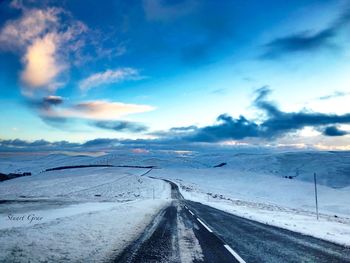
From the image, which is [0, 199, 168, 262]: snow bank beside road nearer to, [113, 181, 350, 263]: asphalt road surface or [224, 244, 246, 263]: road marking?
[113, 181, 350, 263]: asphalt road surface

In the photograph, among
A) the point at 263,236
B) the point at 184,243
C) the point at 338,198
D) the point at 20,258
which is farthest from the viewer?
the point at 338,198

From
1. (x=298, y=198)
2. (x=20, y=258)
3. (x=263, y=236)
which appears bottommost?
(x=298, y=198)

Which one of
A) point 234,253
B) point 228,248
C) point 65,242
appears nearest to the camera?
point 234,253

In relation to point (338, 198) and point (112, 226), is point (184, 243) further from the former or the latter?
point (338, 198)

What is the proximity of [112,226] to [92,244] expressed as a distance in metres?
4.66

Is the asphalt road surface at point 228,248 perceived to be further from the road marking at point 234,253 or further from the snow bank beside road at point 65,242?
the snow bank beside road at point 65,242

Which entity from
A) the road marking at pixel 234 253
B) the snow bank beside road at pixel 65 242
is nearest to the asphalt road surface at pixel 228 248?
the road marking at pixel 234 253

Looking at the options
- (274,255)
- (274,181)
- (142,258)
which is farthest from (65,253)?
(274,181)

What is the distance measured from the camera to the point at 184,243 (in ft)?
Result: 41.0

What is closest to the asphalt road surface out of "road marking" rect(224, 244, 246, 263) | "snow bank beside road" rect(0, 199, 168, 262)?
"road marking" rect(224, 244, 246, 263)

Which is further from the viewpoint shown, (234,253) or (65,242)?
(65,242)

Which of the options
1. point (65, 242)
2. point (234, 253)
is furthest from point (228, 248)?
point (65, 242)

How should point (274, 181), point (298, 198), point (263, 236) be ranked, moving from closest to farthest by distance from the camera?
point (263, 236) < point (298, 198) < point (274, 181)

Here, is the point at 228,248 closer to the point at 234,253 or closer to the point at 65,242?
the point at 234,253
